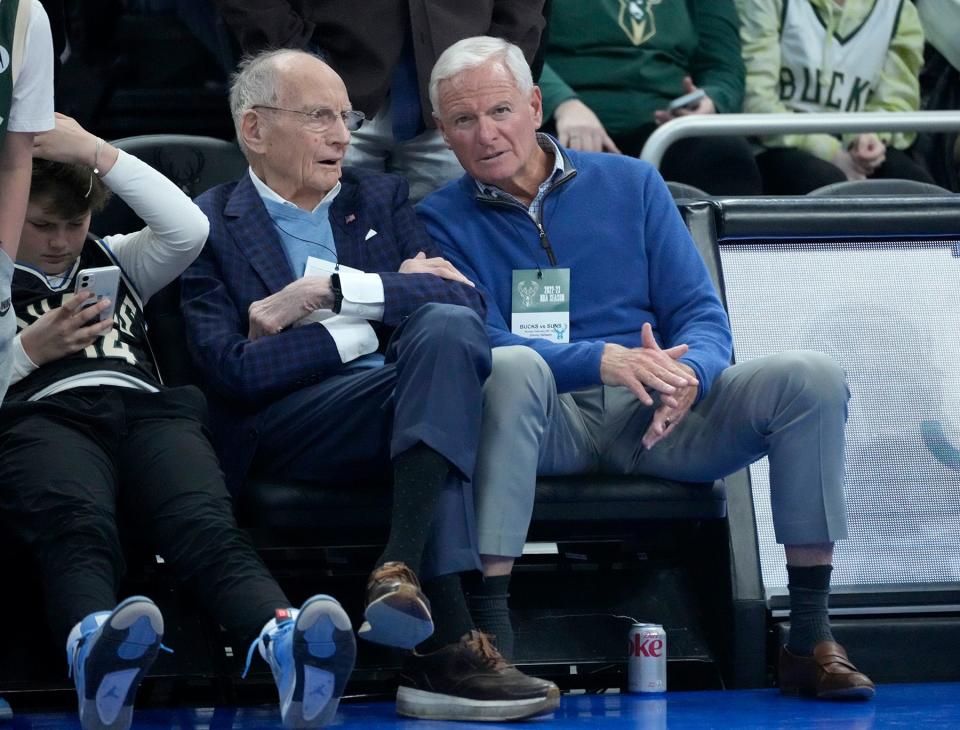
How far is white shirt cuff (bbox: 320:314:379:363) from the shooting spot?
8.65 feet

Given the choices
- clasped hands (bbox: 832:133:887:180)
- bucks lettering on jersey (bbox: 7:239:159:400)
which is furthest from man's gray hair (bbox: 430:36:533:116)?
clasped hands (bbox: 832:133:887:180)

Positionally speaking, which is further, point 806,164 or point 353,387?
point 806,164

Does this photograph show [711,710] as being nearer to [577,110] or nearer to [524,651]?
[524,651]

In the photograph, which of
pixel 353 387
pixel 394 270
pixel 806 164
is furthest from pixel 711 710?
pixel 806 164

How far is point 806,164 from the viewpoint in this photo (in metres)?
4.18

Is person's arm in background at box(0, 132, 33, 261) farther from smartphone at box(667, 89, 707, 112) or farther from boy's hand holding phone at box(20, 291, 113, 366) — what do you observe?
smartphone at box(667, 89, 707, 112)

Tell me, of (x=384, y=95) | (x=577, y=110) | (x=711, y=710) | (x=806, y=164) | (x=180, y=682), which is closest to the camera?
(x=711, y=710)

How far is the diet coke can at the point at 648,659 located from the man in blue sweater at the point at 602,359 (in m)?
0.21

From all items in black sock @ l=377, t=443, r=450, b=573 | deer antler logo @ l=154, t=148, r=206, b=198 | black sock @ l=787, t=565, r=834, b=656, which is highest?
deer antler logo @ l=154, t=148, r=206, b=198

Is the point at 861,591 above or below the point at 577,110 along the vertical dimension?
below

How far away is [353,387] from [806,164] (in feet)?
6.84

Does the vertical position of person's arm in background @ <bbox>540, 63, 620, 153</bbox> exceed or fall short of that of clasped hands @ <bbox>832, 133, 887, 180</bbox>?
it exceeds it

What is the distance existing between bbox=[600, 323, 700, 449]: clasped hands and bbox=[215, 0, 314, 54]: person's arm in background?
1.25 meters

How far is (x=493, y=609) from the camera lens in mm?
2387
